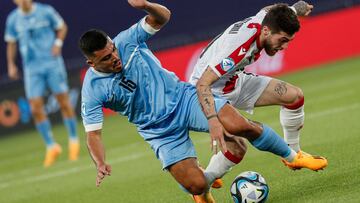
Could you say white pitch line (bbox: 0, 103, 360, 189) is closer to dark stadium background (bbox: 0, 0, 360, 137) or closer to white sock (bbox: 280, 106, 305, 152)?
white sock (bbox: 280, 106, 305, 152)

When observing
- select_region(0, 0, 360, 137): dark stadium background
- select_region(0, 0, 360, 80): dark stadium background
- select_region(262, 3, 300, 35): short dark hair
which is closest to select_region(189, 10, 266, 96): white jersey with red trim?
select_region(262, 3, 300, 35): short dark hair

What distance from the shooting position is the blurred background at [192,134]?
8914 millimetres

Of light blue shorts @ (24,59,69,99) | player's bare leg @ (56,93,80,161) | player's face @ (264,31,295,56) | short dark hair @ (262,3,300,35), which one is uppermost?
short dark hair @ (262,3,300,35)

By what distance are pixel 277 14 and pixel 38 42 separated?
7.33 meters

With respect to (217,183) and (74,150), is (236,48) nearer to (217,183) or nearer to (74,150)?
(217,183)

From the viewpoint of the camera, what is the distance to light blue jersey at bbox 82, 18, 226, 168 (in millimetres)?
7699

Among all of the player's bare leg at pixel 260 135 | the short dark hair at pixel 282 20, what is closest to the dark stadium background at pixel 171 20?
the player's bare leg at pixel 260 135

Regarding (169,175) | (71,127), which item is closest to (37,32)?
(71,127)

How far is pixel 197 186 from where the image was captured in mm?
7617

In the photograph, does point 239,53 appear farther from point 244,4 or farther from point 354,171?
point 244,4

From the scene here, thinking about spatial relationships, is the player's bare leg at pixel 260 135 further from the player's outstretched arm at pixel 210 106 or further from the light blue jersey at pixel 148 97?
the light blue jersey at pixel 148 97

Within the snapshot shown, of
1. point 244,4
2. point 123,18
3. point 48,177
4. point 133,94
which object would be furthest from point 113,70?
point 244,4

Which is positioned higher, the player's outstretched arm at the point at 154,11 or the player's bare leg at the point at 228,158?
the player's outstretched arm at the point at 154,11

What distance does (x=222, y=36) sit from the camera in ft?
26.3
